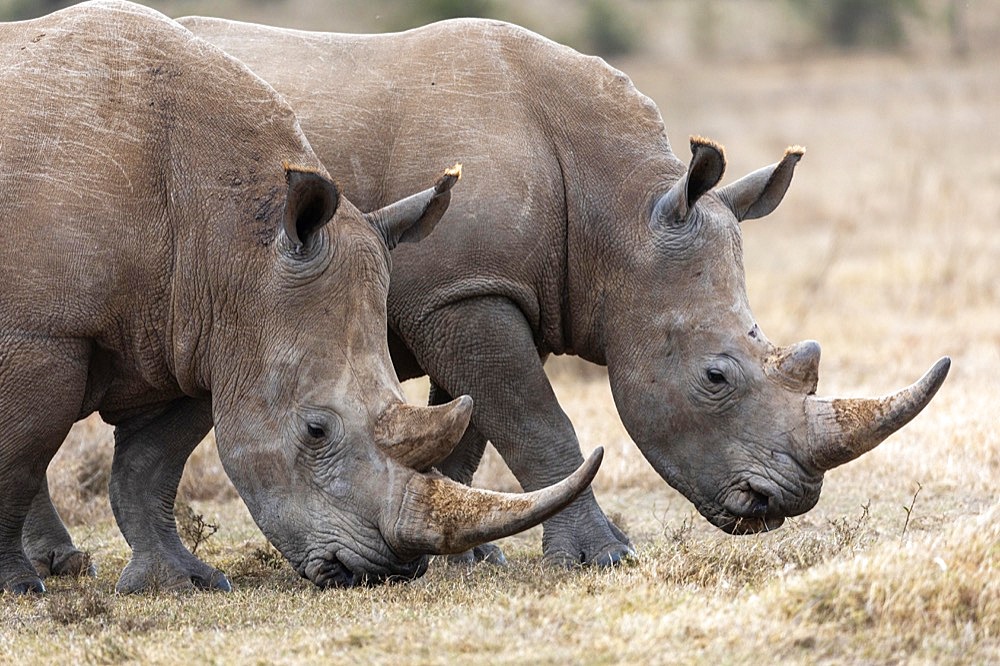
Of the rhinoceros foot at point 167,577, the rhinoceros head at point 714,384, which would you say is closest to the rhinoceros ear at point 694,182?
the rhinoceros head at point 714,384

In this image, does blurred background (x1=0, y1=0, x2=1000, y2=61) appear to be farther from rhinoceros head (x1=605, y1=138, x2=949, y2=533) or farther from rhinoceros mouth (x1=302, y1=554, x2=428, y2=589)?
rhinoceros mouth (x1=302, y1=554, x2=428, y2=589)

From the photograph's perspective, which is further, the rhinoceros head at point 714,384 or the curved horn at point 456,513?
the rhinoceros head at point 714,384

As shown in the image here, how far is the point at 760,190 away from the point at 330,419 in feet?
8.44

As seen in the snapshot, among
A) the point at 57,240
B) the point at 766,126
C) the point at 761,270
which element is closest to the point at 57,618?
the point at 57,240

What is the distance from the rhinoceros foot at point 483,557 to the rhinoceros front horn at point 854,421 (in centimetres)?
159

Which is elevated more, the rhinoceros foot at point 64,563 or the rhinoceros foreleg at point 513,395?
the rhinoceros foreleg at point 513,395

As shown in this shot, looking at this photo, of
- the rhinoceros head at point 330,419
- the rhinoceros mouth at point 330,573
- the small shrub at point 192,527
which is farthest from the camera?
the small shrub at point 192,527

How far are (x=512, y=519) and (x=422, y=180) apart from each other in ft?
6.76

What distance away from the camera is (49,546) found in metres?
7.79

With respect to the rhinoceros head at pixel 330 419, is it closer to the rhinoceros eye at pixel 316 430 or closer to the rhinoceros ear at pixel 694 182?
the rhinoceros eye at pixel 316 430

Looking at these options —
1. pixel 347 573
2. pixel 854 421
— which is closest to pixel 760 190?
pixel 854 421

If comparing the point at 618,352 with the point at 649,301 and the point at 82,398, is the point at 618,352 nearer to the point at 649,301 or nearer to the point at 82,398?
the point at 649,301

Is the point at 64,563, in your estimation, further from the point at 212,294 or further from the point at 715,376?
the point at 715,376

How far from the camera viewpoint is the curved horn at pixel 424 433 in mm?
6160
